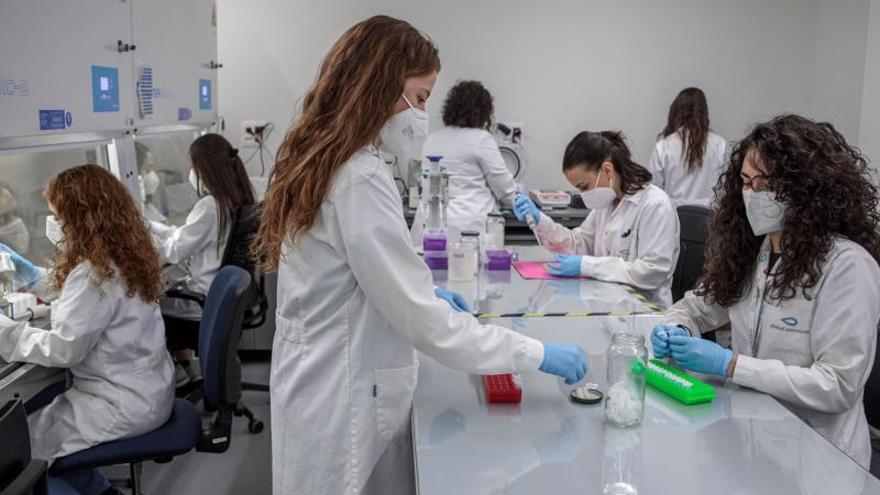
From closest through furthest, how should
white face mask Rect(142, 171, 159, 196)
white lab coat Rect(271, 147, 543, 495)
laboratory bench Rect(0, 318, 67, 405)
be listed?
white lab coat Rect(271, 147, 543, 495) → laboratory bench Rect(0, 318, 67, 405) → white face mask Rect(142, 171, 159, 196)

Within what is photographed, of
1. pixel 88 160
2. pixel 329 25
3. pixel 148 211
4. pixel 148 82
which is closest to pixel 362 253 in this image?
pixel 88 160

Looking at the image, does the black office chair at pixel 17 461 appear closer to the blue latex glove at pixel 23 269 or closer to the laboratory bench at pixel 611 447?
the laboratory bench at pixel 611 447

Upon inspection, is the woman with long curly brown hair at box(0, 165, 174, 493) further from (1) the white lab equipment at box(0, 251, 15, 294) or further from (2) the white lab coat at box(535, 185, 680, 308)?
(2) the white lab coat at box(535, 185, 680, 308)

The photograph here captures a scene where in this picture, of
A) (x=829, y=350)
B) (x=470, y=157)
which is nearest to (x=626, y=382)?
(x=829, y=350)

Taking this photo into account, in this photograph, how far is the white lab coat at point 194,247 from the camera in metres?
3.09

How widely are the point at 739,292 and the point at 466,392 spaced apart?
698 mm

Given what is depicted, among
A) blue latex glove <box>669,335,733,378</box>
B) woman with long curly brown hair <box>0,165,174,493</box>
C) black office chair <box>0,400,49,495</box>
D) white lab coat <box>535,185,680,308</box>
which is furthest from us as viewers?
white lab coat <box>535,185,680,308</box>

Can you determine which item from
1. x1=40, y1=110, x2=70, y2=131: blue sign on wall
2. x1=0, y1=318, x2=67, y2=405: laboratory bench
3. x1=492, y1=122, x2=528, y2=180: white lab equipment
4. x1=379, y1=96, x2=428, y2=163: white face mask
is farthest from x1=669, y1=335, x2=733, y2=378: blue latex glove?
x1=492, y1=122, x2=528, y2=180: white lab equipment

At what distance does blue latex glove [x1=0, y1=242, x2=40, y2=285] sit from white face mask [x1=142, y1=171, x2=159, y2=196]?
104 centimetres

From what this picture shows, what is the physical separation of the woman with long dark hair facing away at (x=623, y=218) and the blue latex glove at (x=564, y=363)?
106 cm

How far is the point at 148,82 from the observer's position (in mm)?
2934

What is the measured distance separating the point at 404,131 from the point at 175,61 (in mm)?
2136

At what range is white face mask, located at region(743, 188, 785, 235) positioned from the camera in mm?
1595

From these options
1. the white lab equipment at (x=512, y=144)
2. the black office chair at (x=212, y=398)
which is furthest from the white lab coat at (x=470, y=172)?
the black office chair at (x=212, y=398)
